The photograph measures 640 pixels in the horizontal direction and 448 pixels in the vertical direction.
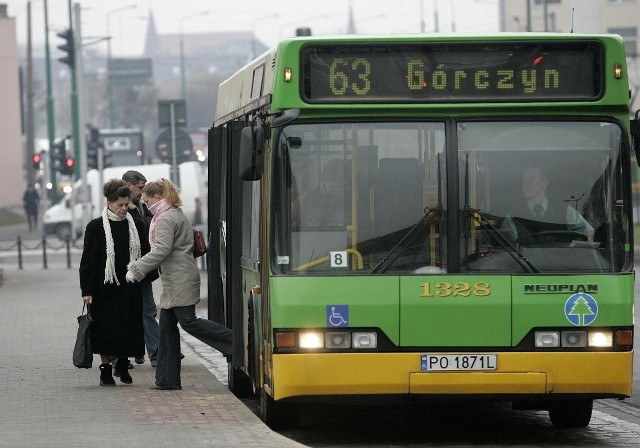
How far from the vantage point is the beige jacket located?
11977 millimetres

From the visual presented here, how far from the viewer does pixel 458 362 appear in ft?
31.4

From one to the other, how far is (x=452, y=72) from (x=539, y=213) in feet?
3.26

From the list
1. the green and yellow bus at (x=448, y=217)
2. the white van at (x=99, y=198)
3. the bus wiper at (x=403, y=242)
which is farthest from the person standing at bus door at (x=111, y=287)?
the white van at (x=99, y=198)

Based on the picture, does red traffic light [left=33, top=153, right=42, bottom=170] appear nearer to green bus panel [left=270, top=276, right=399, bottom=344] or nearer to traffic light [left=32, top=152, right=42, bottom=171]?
traffic light [left=32, top=152, right=42, bottom=171]

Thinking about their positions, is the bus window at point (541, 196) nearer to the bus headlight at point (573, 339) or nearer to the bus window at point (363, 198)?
the bus window at point (363, 198)

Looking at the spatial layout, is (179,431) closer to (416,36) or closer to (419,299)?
(419,299)

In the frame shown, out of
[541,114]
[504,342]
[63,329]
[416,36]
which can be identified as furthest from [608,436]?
[63,329]

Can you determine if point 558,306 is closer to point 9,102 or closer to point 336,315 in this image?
point 336,315

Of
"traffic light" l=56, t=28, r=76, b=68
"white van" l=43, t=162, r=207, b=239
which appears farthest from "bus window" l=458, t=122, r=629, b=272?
"white van" l=43, t=162, r=207, b=239

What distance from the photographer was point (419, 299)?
9.55 metres

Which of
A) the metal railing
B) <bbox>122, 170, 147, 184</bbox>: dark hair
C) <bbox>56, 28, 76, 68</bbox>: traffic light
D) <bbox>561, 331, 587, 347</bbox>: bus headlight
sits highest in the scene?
<bbox>56, 28, 76, 68</bbox>: traffic light

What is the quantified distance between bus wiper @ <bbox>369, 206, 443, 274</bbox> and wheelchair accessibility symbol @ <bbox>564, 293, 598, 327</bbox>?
3.09 ft

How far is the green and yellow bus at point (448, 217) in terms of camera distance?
9547mm

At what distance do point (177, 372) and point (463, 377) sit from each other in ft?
11.0
